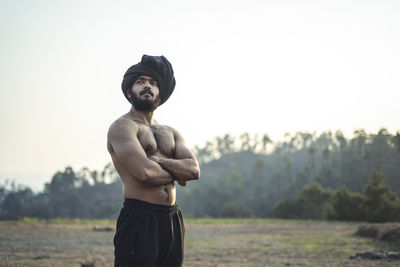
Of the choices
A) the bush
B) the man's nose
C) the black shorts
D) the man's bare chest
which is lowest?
the bush

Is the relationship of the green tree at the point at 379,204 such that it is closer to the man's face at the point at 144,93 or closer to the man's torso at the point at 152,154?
the man's torso at the point at 152,154

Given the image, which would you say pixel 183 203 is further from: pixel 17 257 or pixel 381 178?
pixel 17 257

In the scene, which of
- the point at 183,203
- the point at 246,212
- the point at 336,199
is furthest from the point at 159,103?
the point at 183,203

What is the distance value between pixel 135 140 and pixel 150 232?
0.86 metres

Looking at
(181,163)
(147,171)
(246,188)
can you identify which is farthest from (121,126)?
(246,188)

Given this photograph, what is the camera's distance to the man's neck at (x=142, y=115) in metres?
4.24

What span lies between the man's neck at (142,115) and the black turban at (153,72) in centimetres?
22

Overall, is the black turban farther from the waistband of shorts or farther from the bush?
the bush

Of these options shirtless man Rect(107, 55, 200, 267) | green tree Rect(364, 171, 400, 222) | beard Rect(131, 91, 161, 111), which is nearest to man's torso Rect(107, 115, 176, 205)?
shirtless man Rect(107, 55, 200, 267)

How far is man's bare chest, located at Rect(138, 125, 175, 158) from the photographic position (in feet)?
13.2

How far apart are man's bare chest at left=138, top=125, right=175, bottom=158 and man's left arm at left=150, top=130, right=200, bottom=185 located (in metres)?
0.09

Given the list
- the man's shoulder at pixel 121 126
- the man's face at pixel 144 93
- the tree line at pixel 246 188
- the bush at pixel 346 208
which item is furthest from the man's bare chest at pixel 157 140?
the tree line at pixel 246 188

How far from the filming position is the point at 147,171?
3.70 m

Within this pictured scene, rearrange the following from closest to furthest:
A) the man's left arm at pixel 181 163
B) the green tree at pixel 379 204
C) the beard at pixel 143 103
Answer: the man's left arm at pixel 181 163
the beard at pixel 143 103
the green tree at pixel 379 204
